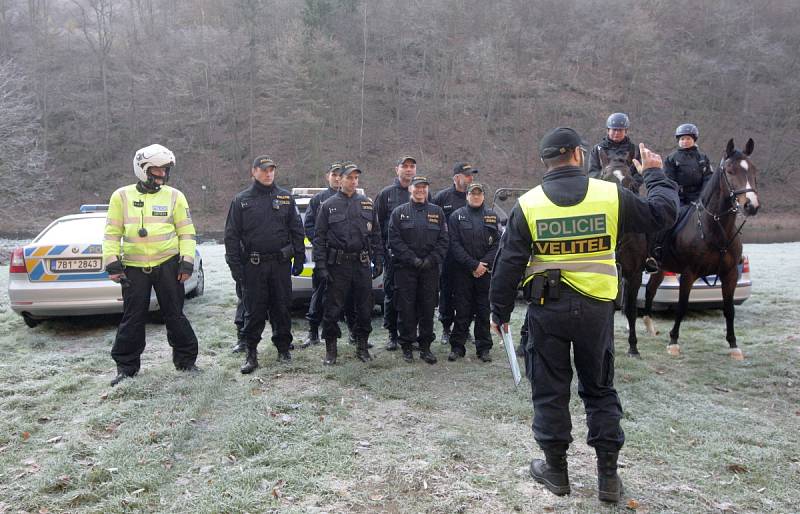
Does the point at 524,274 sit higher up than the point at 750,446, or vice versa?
the point at 524,274

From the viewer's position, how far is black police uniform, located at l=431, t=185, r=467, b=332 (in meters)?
6.53

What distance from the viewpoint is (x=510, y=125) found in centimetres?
4138

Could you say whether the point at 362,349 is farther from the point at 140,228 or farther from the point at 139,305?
the point at 140,228

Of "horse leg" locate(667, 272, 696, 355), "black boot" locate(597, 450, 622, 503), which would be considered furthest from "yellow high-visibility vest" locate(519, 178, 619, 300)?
"horse leg" locate(667, 272, 696, 355)

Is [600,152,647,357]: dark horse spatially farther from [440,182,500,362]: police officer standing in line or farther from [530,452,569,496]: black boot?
[530,452,569,496]: black boot

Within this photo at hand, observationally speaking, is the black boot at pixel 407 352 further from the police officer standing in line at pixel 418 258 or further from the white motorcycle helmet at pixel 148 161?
the white motorcycle helmet at pixel 148 161

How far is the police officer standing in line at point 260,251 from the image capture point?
560cm

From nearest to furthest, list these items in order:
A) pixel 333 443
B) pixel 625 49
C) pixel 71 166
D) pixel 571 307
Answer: pixel 571 307, pixel 333 443, pixel 71 166, pixel 625 49

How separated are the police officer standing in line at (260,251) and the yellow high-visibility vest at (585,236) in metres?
3.21

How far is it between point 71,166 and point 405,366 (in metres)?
39.5

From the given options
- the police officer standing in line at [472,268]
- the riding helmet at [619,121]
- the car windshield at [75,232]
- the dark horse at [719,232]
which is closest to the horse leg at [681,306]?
the dark horse at [719,232]

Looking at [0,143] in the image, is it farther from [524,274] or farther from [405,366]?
[524,274]

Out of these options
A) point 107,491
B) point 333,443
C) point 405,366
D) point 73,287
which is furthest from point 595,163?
point 73,287

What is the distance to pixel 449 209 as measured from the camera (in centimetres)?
692
